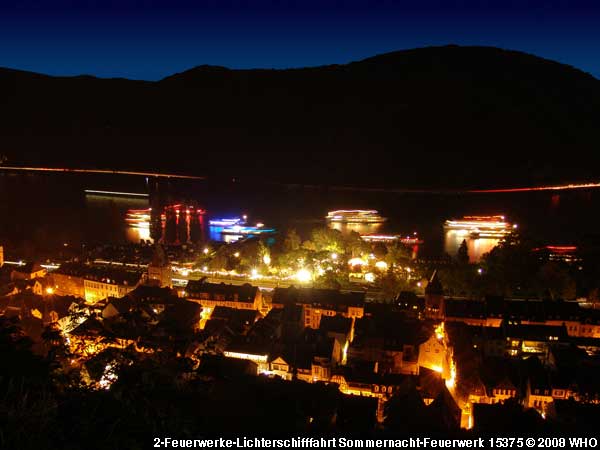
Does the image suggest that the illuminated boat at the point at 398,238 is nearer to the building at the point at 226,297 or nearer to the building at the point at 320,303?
the building at the point at 320,303

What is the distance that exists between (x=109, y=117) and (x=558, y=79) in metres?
41.9

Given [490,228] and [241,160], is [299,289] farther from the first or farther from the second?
[241,160]

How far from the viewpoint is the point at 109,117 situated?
50.6 metres

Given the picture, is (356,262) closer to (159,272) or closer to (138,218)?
(159,272)

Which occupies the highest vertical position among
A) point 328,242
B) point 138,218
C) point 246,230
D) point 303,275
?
point 328,242

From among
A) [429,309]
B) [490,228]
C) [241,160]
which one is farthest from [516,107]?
[429,309]

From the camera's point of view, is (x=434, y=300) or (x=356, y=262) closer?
(x=434, y=300)

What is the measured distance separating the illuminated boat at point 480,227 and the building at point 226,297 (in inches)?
534

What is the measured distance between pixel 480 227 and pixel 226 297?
1542 centimetres

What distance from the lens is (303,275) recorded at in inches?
487

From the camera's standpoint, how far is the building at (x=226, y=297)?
375 inches

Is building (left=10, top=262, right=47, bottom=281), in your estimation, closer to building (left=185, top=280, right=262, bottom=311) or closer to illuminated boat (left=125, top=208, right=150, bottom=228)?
building (left=185, top=280, right=262, bottom=311)

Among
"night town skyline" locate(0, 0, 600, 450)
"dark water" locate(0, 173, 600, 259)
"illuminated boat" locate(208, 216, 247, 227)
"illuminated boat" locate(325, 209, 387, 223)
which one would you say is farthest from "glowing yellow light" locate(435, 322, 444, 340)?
"illuminated boat" locate(325, 209, 387, 223)

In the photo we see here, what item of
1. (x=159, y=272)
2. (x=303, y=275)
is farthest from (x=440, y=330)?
(x=159, y=272)
